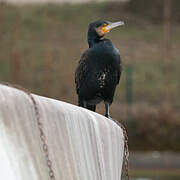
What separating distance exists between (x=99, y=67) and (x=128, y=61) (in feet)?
42.6

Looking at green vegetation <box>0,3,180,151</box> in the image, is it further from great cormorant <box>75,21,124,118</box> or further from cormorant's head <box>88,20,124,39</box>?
cormorant's head <box>88,20,124,39</box>

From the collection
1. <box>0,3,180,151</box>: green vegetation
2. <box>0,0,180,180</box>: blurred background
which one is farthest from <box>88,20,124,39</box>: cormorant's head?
<box>0,3,180,151</box>: green vegetation

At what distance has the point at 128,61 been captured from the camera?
→ 53.2 feet

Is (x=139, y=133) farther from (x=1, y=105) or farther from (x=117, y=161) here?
(x=1, y=105)

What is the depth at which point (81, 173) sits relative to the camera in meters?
2.12

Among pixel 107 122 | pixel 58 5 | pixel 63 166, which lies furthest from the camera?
pixel 58 5

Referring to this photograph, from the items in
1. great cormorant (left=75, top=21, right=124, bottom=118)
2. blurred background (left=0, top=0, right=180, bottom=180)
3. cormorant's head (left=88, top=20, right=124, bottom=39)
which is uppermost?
cormorant's head (left=88, top=20, right=124, bottom=39)

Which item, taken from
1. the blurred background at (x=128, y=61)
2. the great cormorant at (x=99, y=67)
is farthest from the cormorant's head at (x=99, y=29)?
the blurred background at (x=128, y=61)

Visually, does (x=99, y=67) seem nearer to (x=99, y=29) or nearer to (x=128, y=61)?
(x=99, y=29)

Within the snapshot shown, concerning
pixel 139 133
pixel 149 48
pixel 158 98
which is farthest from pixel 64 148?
pixel 149 48

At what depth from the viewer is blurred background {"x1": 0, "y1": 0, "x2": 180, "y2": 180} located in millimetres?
12164

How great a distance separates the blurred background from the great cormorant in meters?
5.83

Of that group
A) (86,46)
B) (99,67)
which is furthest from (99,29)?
(86,46)

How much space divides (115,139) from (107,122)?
5.3 inches
